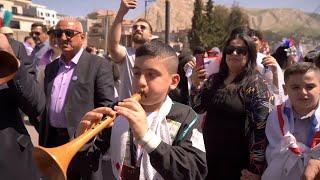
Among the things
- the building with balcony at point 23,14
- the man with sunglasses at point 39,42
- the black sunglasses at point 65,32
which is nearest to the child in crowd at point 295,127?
the black sunglasses at point 65,32

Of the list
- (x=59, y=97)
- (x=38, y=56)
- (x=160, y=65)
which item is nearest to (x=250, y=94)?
(x=160, y=65)

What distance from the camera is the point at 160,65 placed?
2.28 meters

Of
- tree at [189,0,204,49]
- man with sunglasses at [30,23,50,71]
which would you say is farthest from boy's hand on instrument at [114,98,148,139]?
tree at [189,0,204,49]

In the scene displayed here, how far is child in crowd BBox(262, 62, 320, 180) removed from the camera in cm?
276

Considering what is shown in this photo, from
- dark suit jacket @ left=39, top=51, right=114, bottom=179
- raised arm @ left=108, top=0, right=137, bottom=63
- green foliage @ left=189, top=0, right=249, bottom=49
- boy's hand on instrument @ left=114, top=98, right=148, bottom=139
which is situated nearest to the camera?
boy's hand on instrument @ left=114, top=98, right=148, bottom=139

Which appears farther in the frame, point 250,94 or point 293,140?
point 250,94

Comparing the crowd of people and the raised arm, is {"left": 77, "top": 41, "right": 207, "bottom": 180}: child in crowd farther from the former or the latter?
the raised arm

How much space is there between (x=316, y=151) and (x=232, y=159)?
82cm

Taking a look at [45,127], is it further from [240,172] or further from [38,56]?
[38,56]

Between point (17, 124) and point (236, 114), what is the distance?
167cm

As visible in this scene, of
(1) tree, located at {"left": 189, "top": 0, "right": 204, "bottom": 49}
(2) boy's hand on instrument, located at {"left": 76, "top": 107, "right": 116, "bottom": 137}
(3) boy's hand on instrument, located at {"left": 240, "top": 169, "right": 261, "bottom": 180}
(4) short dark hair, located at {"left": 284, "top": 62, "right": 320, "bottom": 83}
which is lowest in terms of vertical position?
(1) tree, located at {"left": 189, "top": 0, "right": 204, "bottom": 49}

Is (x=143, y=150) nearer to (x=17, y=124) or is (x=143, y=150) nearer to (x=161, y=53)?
(x=161, y=53)

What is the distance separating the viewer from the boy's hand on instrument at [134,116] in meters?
1.98

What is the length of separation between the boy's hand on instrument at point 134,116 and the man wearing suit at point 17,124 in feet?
2.51
